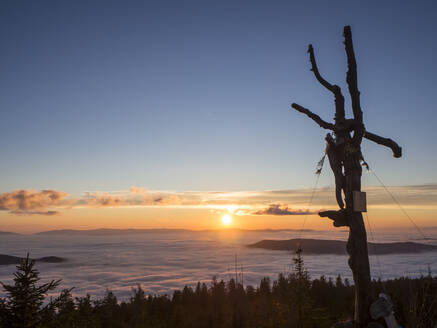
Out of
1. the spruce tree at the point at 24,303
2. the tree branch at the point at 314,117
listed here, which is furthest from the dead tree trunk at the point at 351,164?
the spruce tree at the point at 24,303

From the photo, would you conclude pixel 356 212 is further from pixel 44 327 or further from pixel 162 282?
pixel 162 282

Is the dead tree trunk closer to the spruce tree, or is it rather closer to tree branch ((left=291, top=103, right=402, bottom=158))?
tree branch ((left=291, top=103, right=402, bottom=158))

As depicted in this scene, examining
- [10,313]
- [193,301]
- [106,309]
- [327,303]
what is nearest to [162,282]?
[193,301]

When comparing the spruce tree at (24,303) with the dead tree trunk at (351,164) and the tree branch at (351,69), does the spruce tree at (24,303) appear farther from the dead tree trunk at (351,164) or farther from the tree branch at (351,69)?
the tree branch at (351,69)

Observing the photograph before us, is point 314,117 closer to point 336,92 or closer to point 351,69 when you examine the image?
point 336,92

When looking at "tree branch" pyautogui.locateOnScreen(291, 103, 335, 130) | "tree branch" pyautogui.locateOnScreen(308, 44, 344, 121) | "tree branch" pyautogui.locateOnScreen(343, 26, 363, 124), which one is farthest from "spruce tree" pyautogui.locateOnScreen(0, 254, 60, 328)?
"tree branch" pyautogui.locateOnScreen(343, 26, 363, 124)

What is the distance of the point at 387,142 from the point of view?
735 centimetres

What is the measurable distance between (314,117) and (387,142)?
1787mm

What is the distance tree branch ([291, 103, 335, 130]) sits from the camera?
7.35 metres

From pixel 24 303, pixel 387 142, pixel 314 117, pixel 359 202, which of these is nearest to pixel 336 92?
pixel 314 117

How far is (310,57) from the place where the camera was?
7582mm

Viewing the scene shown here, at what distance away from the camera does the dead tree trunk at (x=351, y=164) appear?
6.56 m

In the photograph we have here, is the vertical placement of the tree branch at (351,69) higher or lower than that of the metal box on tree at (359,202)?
higher

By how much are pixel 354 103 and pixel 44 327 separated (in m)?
7.93
